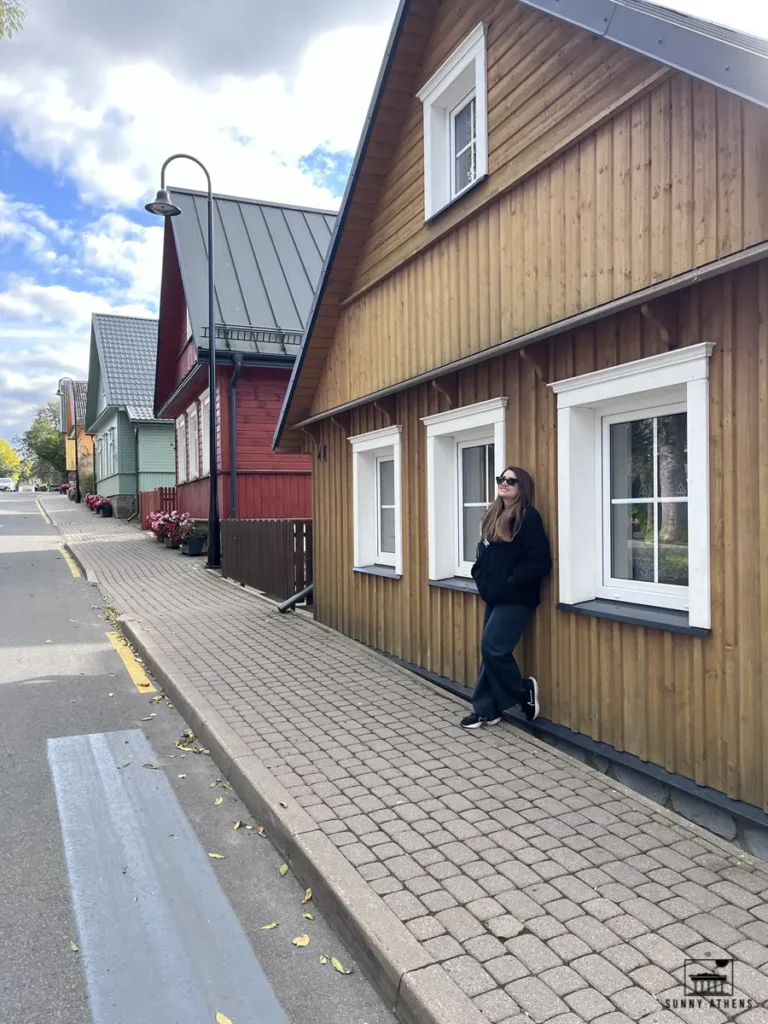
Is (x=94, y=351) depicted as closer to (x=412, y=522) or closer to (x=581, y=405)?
(x=412, y=522)

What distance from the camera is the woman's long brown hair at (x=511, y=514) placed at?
520 centimetres

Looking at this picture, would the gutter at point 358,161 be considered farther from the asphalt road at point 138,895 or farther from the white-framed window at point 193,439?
the white-framed window at point 193,439

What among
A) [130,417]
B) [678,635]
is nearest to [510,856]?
[678,635]

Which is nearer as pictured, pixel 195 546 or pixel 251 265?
pixel 195 546

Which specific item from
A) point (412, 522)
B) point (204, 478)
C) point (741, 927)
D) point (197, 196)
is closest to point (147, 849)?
point (741, 927)

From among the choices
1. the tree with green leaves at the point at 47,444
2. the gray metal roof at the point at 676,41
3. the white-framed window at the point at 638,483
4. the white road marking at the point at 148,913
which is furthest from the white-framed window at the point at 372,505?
the tree with green leaves at the point at 47,444

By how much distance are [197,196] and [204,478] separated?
7191 mm

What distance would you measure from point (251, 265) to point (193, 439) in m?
4.78

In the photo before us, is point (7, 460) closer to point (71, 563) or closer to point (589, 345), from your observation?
point (71, 563)

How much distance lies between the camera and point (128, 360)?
32188 millimetres

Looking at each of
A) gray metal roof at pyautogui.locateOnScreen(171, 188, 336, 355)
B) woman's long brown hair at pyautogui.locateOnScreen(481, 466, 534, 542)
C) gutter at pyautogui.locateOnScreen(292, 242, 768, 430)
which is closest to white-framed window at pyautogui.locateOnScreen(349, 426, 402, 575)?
gutter at pyautogui.locateOnScreen(292, 242, 768, 430)

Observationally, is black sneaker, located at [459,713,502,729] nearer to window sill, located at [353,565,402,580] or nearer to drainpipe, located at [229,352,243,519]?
window sill, located at [353,565,402,580]

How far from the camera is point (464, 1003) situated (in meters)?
2.61

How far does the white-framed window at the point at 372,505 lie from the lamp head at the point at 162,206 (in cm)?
779
